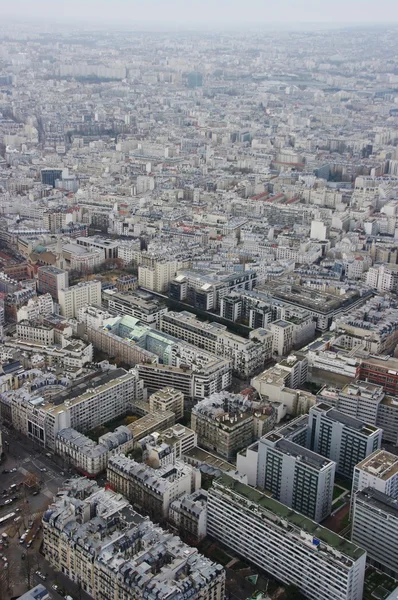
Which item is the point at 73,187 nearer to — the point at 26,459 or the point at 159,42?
the point at 26,459

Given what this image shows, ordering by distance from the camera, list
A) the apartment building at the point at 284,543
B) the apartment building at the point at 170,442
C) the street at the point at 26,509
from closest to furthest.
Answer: the apartment building at the point at 284,543
the street at the point at 26,509
the apartment building at the point at 170,442

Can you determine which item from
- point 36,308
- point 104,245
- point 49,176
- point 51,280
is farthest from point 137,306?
point 49,176

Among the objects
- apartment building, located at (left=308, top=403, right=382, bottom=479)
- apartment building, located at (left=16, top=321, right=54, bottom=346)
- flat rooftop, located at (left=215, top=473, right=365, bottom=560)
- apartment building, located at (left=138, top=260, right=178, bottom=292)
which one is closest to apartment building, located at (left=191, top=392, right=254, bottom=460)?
apartment building, located at (left=308, top=403, right=382, bottom=479)

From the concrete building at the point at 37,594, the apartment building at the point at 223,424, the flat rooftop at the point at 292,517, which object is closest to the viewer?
the concrete building at the point at 37,594

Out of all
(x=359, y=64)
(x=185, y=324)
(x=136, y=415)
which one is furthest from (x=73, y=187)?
(x=359, y=64)

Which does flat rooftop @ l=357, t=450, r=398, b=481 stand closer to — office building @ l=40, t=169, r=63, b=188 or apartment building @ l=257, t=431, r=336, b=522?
apartment building @ l=257, t=431, r=336, b=522

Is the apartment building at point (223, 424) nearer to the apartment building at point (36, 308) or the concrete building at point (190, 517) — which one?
the concrete building at point (190, 517)

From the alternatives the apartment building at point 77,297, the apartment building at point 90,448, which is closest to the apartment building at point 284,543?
the apartment building at point 90,448
